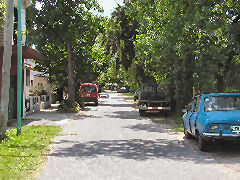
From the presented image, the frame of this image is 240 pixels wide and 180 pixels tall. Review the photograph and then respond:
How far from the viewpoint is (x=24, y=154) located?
9211 mm

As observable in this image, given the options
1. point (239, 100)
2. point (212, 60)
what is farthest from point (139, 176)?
point (212, 60)

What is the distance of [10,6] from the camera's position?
1202 cm

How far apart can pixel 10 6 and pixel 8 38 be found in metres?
1.11

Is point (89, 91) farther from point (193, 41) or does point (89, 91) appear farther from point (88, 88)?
point (193, 41)

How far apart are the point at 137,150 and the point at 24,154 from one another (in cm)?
314

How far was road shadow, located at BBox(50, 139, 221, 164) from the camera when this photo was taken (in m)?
9.19

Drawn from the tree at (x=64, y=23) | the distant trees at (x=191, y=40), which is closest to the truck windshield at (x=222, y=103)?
the distant trees at (x=191, y=40)

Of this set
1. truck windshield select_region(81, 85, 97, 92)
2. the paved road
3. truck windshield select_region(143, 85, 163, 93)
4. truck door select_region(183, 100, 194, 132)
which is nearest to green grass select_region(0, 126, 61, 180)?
the paved road

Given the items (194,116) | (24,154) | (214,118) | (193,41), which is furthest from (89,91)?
(214,118)

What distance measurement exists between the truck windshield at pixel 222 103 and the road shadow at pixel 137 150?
1.45 meters

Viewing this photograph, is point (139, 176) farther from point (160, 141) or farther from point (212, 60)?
point (212, 60)

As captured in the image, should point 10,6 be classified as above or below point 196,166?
above

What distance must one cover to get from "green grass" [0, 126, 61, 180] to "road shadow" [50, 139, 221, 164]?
67cm

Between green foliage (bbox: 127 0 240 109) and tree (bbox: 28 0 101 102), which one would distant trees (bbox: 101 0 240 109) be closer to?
green foliage (bbox: 127 0 240 109)
